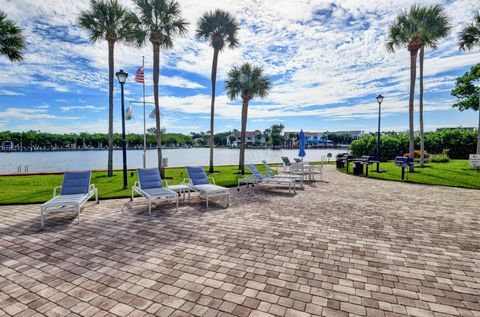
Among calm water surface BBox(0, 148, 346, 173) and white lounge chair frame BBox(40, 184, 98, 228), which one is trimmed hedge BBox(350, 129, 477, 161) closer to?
calm water surface BBox(0, 148, 346, 173)

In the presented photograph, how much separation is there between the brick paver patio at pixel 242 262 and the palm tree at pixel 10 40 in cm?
1124

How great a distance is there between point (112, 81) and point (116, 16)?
3.84 meters

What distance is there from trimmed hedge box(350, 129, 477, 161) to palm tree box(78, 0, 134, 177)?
24.3 meters

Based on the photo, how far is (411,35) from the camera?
16.1 m

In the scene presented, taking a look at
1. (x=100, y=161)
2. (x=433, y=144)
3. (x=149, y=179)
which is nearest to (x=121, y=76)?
(x=149, y=179)

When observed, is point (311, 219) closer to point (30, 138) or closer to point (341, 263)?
point (341, 263)

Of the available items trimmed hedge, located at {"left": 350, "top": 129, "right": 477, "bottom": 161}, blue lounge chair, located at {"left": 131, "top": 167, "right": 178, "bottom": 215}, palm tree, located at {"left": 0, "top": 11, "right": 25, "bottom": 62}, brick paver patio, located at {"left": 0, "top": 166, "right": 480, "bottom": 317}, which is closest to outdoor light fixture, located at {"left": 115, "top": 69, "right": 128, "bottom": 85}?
blue lounge chair, located at {"left": 131, "top": 167, "right": 178, "bottom": 215}

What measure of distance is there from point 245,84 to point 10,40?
13.4m

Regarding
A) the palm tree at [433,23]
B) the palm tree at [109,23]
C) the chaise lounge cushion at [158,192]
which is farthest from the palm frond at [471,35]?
the chaise lounge cushion at [158,192]

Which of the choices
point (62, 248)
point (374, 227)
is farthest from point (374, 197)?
point (62, 248)

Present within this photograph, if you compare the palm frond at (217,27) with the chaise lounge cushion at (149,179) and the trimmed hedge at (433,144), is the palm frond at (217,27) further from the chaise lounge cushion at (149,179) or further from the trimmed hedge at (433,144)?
the trimmed hedge at (433,144)

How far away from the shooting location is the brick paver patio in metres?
2.81

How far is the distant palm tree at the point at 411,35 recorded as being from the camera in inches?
629

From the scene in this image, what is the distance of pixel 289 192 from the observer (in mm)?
9531
